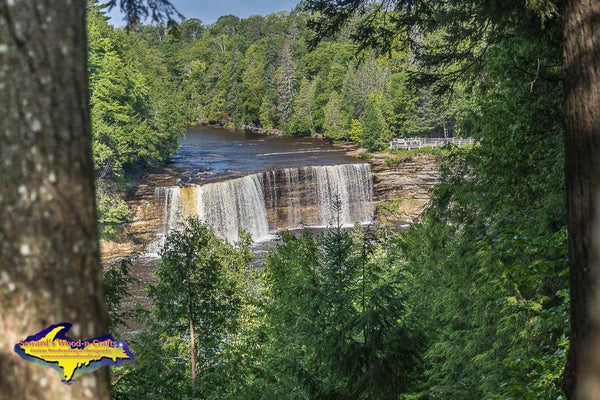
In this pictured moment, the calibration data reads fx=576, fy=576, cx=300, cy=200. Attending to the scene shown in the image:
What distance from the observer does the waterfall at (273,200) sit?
2742 cm

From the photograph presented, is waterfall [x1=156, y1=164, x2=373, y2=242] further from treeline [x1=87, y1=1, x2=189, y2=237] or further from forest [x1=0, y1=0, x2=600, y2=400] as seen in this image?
forest [x1=0, y1=0, x2=600, y2=400]

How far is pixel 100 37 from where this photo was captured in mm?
32781

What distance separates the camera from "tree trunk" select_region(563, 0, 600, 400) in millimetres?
2576

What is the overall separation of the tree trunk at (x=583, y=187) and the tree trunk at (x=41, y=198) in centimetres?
212

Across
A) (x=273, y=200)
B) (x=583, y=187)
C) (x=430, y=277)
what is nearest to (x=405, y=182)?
(x=273, y=200)

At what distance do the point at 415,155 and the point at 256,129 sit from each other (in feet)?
96.0

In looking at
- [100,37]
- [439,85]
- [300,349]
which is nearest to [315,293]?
[300,349]

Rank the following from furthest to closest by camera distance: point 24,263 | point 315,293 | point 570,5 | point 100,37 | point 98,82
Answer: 1. point 100,37
2. point 98,82
3. point 315,293
4. point 570,5
5. point 24,263

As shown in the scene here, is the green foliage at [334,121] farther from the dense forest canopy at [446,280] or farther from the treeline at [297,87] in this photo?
the dense forest canopy at [446,280]

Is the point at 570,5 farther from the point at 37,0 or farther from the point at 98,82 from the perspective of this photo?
the point at 98,82

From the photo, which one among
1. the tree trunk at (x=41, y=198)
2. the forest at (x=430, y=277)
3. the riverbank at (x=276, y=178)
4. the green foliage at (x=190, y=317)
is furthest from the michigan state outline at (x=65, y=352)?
the riverbank at (x=276, y=178)

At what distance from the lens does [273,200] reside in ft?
99.6

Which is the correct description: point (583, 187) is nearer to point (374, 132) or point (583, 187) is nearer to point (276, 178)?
point (276, 178)

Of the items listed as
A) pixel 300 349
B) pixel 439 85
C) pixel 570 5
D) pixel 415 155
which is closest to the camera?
pixel 570 5
